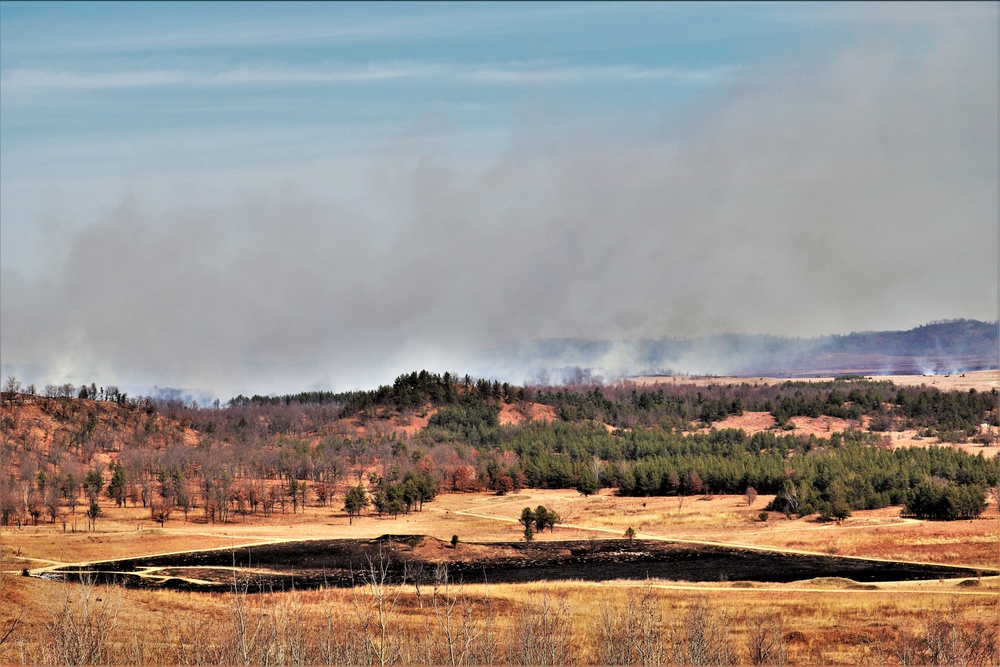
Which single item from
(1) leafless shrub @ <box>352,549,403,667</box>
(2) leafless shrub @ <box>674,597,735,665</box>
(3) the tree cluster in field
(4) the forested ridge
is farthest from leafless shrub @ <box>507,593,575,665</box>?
(4) the forested ridge

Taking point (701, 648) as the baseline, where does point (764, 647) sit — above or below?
below

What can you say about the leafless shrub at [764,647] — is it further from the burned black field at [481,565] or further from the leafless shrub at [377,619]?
the burned black field at [481,565]

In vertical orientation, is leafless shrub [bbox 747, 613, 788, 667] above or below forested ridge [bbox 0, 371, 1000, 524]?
A: below

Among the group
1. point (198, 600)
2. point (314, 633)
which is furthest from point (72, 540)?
point (314, 633)

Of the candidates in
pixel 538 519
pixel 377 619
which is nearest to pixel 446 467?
pixel 538 519

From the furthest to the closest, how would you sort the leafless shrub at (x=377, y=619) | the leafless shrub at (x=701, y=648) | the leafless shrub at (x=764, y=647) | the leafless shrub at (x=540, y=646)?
the leafless shrub at (x=764, y=647), the leafless shrub at (x=540, y=646), the leafless shrub at (x=701, y=648), the leafless shrub at (x=377, y=619)

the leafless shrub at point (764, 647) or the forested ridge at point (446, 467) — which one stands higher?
the forested ridge at point (446, 467)

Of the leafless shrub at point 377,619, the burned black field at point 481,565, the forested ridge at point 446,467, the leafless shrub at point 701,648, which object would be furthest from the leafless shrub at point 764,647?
the forested ridge at point 446,467

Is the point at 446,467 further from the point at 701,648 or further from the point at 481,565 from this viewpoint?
the point at 701,648

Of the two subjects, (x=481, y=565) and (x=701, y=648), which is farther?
(x=481, y=565)

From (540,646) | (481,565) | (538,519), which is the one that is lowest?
(481,565)

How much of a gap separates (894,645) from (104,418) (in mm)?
177351

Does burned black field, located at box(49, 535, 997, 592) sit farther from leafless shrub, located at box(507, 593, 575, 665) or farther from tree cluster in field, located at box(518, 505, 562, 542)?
leafless shrub, located at box(507, 593, 575, 665)

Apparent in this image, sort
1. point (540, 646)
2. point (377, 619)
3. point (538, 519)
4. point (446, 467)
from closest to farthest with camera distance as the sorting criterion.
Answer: point (540, 646)
point (377, 619)
point (538, 519)
point (446, 467)
